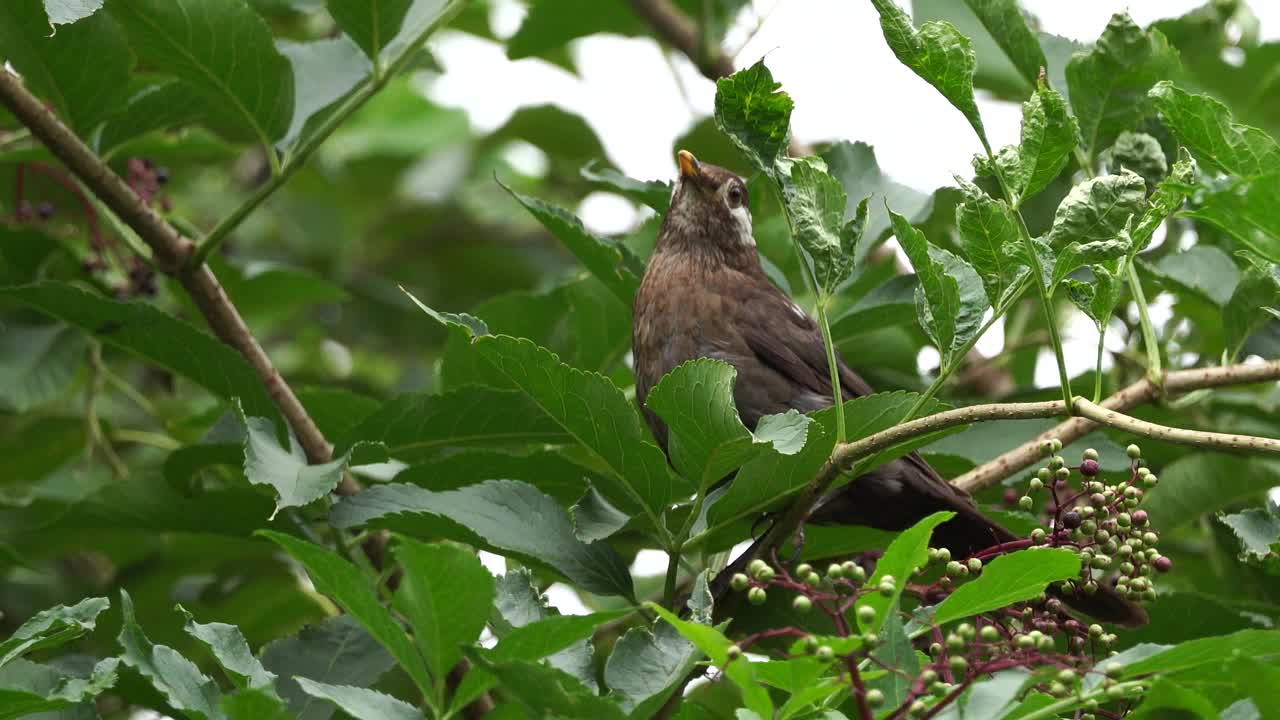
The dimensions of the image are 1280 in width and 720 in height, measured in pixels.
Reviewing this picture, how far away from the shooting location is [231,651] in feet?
8.20

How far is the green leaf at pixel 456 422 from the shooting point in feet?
11.7

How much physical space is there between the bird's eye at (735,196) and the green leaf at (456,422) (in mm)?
1916

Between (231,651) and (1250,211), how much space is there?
6.02 ft

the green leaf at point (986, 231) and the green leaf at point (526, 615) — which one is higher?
the green leaf at point (986, 231)

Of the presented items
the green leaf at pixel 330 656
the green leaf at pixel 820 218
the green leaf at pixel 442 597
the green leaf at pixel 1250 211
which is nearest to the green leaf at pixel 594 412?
the green leaf at pixel 820 218

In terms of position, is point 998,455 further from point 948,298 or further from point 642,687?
point 642,687

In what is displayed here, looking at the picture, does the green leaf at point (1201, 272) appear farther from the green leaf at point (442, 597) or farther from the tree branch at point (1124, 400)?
the green leaf at point (442, 597)

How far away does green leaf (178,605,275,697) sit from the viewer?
2428mm

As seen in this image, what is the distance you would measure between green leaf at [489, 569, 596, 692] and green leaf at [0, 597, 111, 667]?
28.5 inches

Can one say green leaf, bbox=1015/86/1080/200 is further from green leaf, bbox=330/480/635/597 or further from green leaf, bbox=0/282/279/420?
green leaf, bbox=0/282/279/420

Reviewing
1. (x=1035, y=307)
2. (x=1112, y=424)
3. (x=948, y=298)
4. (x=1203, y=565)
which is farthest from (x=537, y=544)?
(x=1035, y=307)

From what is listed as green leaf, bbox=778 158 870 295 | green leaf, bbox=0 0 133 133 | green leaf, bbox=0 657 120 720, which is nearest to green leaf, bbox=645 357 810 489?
green leaf, bbox=778 158 870 295

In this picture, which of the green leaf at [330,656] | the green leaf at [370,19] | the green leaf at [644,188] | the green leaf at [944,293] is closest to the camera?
the green leaf at [944,293]

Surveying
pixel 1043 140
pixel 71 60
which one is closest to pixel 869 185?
pixel 1043 140
